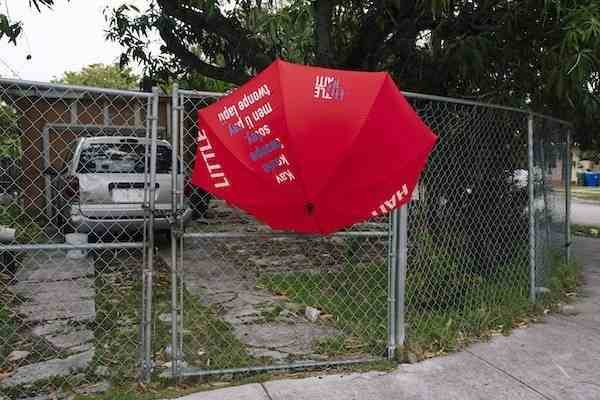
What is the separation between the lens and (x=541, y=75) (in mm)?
5461

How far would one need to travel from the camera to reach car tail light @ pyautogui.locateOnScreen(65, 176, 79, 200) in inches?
291

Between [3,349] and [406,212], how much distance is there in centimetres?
321

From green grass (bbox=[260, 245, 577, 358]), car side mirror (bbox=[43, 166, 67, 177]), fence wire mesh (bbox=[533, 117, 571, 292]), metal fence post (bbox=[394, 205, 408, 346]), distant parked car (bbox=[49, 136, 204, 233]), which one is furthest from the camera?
distant parked car (bbox=[49, 136, 204, 233])

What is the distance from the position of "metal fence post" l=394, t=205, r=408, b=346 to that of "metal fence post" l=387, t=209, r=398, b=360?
0.9 inches

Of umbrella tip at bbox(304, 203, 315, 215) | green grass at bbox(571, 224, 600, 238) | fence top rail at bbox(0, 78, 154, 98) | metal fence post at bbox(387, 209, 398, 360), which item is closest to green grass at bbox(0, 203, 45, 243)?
fence top rail at bbox(0, 78, 154, 98)

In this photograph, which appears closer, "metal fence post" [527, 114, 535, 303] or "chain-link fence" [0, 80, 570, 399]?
"chain-link fence" [0, 80, 570, 399]

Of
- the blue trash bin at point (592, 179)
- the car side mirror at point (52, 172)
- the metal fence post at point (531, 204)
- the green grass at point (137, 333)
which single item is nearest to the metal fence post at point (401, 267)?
the green grass at point (137, 333)

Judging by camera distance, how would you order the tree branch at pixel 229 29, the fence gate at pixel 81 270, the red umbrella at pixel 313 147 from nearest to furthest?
the red umbrella at pixel 313 147
the fence gate at pixel 81 270
the tree branch at pixel 229 29

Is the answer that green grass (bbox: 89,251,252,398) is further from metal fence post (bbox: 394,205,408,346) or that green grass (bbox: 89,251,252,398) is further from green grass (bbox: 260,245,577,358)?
metal fence post (bbox: 394,205,408,346)

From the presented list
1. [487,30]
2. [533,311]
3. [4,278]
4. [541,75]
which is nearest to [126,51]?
[4,278]

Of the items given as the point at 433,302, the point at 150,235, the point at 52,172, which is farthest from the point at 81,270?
the point at 433,302

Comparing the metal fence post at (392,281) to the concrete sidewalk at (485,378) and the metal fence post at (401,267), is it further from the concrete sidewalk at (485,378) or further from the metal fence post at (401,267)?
the concrete sidewalk at (485,378)

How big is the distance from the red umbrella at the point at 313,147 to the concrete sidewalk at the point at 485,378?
1.20 metres

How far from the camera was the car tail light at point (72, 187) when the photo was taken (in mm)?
7386
